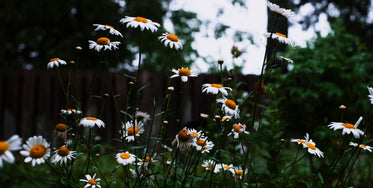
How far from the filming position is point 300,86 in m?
2.99

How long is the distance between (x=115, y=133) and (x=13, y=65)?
4.73 m

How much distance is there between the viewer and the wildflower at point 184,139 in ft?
4.10

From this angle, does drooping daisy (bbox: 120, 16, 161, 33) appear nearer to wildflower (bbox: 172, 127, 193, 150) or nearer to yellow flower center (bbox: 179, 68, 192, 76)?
yellow flower center (bbox: 179, 68, 192, 76)

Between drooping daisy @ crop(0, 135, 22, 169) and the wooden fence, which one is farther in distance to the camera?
the wooden fence

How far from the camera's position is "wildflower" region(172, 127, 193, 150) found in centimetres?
125

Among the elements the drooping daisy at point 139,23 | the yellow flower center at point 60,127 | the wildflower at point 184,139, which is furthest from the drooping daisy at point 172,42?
the yellow flower center at point 60,127

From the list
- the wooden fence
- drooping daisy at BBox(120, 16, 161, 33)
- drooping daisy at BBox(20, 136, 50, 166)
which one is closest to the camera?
drooping daisy at BBox(20, 136, 50, 166)

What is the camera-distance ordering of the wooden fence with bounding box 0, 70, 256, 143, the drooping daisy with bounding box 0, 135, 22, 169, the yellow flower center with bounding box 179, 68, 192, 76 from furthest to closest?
1. the wooden fence with bounding box 0, 70, 256, 143
2. the yellow flower center with bounding box 179, 68, 192, 76
3. the drooping daisy with bounding box 0, 135, 22, 169

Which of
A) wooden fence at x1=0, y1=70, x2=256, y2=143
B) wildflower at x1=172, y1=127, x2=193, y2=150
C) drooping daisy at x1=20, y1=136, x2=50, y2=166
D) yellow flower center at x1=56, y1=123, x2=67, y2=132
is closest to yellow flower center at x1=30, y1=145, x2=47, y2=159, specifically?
drooping daisy at x1=20, y1=136, x2=50, y2=166

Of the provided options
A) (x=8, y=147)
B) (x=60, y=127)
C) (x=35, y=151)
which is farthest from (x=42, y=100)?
(x=8, y=147)

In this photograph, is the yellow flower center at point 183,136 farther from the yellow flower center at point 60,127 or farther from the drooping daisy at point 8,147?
the drooping daisy at point 8,147

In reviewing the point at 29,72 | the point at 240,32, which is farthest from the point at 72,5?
the point at 240,32

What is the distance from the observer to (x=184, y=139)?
1.26 metres

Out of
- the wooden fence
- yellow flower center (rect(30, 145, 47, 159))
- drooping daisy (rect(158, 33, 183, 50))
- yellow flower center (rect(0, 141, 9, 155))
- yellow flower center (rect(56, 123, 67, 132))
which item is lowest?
the wooden fence
